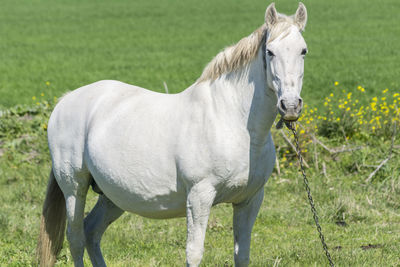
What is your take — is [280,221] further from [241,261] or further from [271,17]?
[271,17]

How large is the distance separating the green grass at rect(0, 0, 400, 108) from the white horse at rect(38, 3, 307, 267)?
28.9 ft

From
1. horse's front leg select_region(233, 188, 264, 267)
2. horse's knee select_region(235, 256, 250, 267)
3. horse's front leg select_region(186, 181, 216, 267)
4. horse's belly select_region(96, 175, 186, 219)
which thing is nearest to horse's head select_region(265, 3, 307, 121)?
horse's front leg select_region(186, 181, 216, 267)

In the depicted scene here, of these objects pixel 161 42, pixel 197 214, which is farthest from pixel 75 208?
pixel 161 42

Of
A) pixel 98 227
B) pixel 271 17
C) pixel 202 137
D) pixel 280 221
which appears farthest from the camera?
pixel 280 221

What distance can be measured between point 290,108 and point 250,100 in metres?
0.53

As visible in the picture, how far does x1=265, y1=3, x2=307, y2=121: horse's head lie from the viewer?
317 centimetres

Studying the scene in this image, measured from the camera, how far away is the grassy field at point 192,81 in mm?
5531

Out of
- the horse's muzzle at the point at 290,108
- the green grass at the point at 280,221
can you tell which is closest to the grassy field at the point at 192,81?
the green grass at the point at 280,221

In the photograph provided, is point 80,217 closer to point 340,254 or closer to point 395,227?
point 340,254

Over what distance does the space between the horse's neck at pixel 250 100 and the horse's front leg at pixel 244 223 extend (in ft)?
1.53

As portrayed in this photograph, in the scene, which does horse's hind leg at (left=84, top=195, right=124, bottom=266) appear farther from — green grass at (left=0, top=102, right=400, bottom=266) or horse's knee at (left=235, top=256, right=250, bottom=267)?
horse's knee at (left=235, top=256, right=250, bottom=267)

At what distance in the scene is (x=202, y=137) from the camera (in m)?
3.61

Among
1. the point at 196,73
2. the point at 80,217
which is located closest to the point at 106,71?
the point at 196,73

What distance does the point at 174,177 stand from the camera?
3.73 meters
